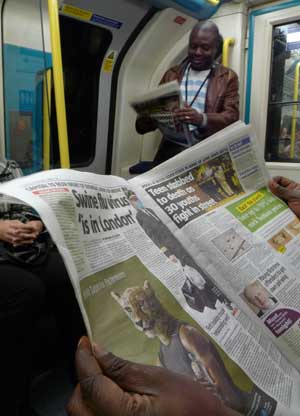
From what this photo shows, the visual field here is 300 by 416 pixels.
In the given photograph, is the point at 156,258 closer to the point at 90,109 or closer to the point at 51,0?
the point at 51,0

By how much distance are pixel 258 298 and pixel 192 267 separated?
0.16 metres

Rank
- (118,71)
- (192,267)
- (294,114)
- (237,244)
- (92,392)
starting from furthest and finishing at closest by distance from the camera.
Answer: (118,71)
(294,114)
(237,244)
(192,267)
(92,392)

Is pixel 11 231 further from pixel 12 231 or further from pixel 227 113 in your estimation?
pixel 227 113

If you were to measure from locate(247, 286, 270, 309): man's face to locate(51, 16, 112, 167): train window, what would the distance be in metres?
1.81

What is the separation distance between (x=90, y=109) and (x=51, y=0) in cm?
102

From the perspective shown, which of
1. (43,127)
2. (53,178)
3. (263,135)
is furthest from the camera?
(263,135)

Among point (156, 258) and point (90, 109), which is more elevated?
point (90, 109)

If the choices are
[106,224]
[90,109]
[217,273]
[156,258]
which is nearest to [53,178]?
[106,224]

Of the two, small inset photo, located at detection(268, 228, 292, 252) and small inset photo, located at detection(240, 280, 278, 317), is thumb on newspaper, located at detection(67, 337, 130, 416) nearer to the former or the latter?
small inset photo, located at detection(240, 280, 278, 317)

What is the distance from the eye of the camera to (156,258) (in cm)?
65

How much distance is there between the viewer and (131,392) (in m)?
0.43

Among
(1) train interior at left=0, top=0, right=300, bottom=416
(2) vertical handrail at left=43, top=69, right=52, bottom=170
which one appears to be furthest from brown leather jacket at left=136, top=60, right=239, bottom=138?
(2) vertical handrail at left=43, top=69, right=52, bottom=170

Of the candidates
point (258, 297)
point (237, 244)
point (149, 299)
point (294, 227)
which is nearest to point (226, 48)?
point (294, 227)

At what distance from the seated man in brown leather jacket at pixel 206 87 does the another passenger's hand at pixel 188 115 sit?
0.22 ft
